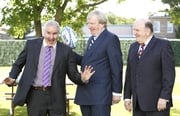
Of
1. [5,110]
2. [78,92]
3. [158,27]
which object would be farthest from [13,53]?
[158,27]

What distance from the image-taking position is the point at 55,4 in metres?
13.4

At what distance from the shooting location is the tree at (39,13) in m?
12.9

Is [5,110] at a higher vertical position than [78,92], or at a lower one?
lower

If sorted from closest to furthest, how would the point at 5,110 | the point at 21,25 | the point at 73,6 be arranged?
1. the point at 5,110
2. the point at 21,25
3. the point at 73,6

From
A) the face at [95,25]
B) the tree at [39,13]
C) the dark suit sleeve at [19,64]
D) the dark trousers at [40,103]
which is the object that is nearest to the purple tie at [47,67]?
the dark trousers at [40,103]

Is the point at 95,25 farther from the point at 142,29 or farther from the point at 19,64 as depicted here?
the point at 19,64

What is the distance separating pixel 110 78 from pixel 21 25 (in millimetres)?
7925

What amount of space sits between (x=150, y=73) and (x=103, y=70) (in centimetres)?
59

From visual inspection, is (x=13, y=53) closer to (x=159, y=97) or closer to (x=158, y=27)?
(x=159, y=97)

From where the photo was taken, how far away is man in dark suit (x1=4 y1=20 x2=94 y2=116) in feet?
17.9

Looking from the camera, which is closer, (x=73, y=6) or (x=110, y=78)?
(x=110, y=78)

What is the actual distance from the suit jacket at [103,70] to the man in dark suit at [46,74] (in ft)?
0.35

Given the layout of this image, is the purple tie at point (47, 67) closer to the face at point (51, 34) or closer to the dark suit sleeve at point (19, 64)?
the face at point (51, 34)

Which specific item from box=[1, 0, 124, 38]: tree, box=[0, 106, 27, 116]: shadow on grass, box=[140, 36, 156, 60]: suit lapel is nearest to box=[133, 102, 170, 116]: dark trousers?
box=[140, 36, 156, 60]: suit lapel
